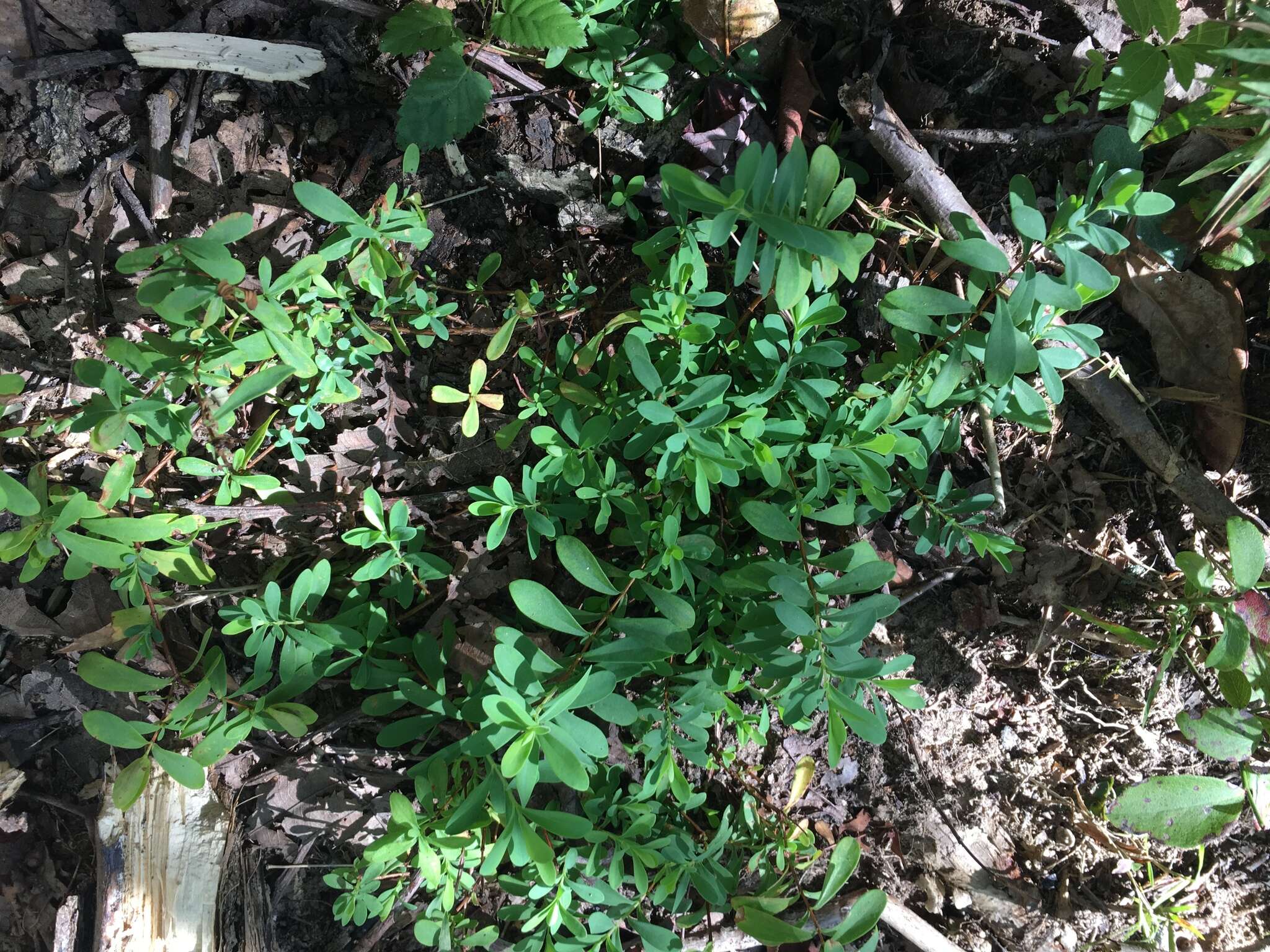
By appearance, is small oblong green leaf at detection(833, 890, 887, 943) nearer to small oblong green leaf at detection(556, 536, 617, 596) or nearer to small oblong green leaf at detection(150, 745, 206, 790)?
small oblong green leaf at detection(556, 536, 617, 596)

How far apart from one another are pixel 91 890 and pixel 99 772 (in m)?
0.41

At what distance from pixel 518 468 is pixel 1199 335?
243cm

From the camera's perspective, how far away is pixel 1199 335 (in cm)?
264

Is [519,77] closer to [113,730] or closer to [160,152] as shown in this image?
[160,152]

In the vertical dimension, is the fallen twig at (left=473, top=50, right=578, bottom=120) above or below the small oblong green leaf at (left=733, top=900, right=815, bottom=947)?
above

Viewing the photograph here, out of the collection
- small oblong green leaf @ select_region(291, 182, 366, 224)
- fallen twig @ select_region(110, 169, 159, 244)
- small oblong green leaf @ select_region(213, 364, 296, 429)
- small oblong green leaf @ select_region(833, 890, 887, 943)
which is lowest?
small oblong green leaf @ select_region(833, 890, 887, 943)

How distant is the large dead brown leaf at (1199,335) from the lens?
2611 millimetres

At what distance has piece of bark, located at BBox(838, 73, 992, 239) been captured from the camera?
2617 millimetres

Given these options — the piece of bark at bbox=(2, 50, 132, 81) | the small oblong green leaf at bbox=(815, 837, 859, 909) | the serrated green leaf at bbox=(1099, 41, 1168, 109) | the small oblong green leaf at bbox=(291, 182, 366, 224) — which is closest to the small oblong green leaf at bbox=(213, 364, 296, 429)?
the small oblong green leaf at bbox=(291, 182, 366, 224)

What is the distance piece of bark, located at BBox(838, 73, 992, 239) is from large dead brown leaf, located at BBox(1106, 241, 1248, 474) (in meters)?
0.57

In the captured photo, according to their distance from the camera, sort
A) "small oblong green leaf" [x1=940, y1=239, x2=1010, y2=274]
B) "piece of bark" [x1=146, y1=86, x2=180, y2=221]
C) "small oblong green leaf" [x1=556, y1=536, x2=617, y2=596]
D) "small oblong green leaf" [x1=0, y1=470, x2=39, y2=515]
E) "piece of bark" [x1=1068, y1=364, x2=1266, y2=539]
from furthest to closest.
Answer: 1. "piece of bark" [x1=146, y1=86, x2=180, y2=221]
2. "piece of bark" [x1=1068, y1=364, x2=1266, y2=539]
3. "small oblong green leaf" [x1=556, y1=536, x2=617, y2=596]
4. "small oblong green leaf" [x1=0, y1=470, x2=39, y2=515]
5. "small oblong green leaf" [x1=940, y1=239, x2=1010, y2=274]

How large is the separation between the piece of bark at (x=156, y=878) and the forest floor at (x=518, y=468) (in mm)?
150

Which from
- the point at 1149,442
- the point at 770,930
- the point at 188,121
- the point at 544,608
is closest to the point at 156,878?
the point at 544,608

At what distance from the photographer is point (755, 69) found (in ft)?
9.18
